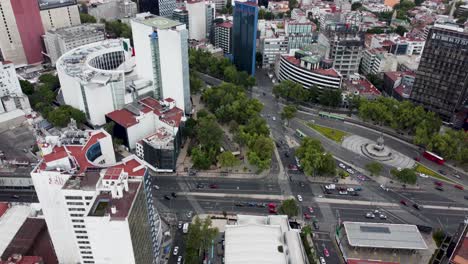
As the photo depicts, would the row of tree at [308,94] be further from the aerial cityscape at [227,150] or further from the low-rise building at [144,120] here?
the low-rise building at [144,120]

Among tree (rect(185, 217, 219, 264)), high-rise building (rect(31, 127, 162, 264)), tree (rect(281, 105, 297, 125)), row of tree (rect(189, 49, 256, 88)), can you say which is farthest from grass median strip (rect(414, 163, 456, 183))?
high-rise building (rect(31, 127, 162, 264))

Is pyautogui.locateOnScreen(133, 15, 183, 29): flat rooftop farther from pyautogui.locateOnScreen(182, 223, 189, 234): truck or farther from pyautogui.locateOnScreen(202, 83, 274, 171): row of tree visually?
pyautogui.locateOnScreen(182, 223, 189, 234): truck

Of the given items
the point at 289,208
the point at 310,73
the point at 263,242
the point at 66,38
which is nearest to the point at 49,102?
the point at 66,38

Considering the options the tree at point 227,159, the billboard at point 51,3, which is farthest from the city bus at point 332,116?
the billboard at point 51,3

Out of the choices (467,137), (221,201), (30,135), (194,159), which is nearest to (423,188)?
(467,137)

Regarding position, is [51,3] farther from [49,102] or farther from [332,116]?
[332,116]

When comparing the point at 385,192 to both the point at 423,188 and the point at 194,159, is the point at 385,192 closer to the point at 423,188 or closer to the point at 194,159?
the point at 423,188
